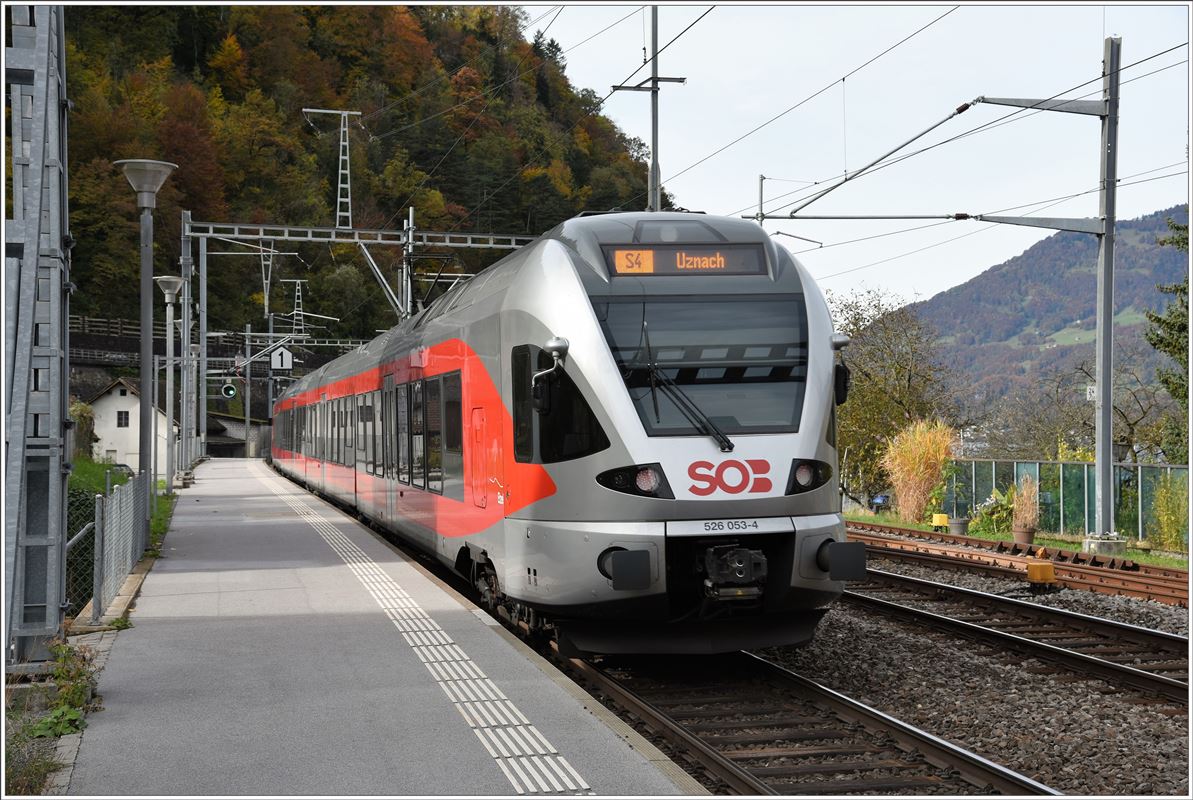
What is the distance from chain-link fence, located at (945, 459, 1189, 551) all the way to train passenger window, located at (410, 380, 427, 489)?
1267 centimetres

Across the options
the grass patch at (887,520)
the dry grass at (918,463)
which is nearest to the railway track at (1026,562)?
the grass patch at (887,520)

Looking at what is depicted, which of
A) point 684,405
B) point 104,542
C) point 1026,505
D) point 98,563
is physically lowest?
point 1026,505

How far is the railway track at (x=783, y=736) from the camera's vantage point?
6863 millimetres

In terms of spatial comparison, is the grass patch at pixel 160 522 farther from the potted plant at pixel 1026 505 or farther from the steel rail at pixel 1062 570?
the potted plant at pixel 1026 505

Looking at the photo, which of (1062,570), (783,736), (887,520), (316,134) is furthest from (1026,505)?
(316,134)

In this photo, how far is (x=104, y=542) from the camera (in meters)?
11.8

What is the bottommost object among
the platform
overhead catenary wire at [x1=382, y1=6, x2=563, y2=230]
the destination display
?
the platform

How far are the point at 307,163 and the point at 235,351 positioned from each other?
13294 mm

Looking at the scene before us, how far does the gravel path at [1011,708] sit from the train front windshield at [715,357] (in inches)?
87.3

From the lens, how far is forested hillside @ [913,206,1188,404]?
512 ft

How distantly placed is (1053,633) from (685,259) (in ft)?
17.9

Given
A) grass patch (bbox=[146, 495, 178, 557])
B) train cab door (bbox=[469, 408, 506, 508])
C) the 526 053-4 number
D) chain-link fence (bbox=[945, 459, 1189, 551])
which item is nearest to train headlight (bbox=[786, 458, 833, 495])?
the 526 053-4 number

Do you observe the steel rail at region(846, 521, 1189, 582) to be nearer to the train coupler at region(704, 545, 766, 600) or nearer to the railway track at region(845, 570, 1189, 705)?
the railway track at region(845, 570, 1189, 705)

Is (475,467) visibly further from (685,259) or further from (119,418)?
(119,418)
